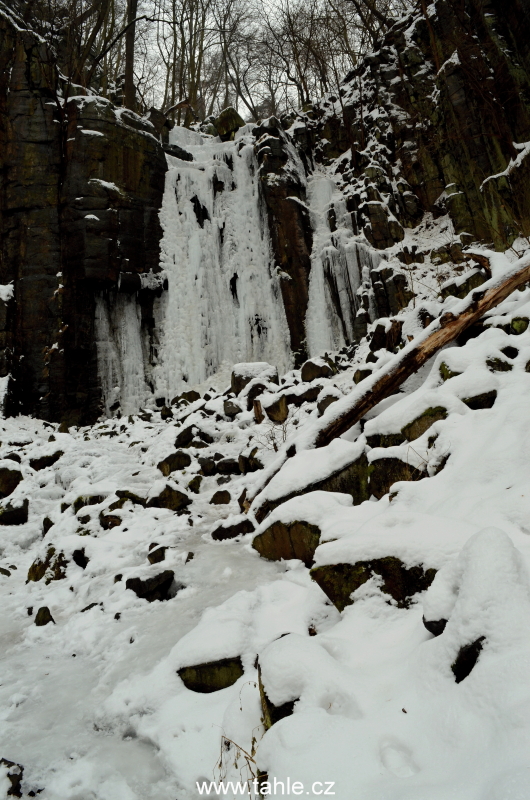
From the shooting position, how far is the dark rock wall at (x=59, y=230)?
11.2 meters

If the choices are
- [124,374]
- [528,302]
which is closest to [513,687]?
[528,302]

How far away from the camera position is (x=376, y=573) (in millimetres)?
2342

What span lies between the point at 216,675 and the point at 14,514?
4.54 meters

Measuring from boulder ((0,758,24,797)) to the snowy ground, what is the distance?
37 mm

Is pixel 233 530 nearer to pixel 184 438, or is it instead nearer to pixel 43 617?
pixel 43 617

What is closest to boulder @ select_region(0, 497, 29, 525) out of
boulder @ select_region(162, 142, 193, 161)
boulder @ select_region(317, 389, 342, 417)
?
boulder @ select_region(317, 389, 342, 417)

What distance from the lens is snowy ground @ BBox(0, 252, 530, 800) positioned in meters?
1.34

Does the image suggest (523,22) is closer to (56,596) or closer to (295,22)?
(295,22)

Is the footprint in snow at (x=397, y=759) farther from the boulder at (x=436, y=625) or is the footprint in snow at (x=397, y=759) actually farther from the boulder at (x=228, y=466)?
the boulder at (x=228, y=466)

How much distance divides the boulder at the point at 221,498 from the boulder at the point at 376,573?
2938mm

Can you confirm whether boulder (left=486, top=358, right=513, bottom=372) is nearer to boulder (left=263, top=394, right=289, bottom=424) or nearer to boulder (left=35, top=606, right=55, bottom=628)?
boulder (left=263, top=394, right=289, bottom=424)

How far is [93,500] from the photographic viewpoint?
549cm

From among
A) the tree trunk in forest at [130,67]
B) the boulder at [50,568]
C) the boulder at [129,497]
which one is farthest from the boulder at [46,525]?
the tree trunk in forest at [130,67]

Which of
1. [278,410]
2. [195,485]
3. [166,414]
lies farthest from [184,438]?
[166,414]
